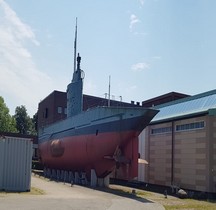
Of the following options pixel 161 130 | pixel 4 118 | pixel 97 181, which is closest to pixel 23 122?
pixel 4 118

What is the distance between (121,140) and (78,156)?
6.43 m

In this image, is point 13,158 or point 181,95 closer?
point 13,158

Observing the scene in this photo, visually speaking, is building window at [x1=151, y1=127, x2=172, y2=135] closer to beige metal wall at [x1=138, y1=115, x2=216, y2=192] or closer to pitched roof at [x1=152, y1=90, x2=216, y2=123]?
beige metal wall at [x1=138, y1=115, x2=216, y2=192]

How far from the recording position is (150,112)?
81.0 feet

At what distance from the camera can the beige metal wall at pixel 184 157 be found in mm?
24380

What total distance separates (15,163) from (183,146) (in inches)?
476

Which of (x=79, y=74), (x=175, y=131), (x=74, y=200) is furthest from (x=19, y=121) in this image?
(x=74, y=200)

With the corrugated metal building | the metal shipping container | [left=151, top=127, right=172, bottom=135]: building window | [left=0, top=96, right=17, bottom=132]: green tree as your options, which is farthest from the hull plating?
[left=0, top=96, right=17, bottom=132]: green tree

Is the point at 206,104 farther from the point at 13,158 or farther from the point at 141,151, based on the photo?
the point at 13,158

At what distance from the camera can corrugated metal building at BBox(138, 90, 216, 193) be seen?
2452 centimetres

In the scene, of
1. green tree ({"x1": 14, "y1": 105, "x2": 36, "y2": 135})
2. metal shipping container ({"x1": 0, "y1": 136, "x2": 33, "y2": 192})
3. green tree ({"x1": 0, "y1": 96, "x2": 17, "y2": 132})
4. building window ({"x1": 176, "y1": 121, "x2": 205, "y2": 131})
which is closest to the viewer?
metal shipping container ({"x1": 0, "y1": 136, "x2": 33, "y2": 192})

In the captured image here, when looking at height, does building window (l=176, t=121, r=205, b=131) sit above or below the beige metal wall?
above

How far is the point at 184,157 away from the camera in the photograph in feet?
88.6

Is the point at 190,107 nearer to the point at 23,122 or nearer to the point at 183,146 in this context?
the point at 183,146
